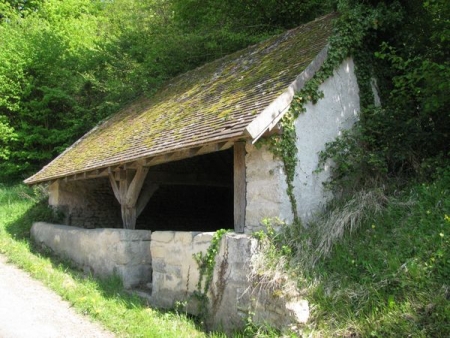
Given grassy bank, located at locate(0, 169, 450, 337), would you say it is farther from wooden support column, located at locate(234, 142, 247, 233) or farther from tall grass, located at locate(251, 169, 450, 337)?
wooden support column, located at locate(234, 142, 247, 233)

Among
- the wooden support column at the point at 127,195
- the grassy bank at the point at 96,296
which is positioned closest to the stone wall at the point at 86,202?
the grassy bank at the point at 96,296

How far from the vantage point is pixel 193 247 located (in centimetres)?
512

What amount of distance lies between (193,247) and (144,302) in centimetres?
118

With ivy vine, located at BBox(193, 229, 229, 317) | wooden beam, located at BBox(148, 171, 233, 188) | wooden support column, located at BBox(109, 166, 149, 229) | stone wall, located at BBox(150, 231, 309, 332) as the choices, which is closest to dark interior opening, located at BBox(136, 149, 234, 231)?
wooden beam, located at BBox(148, 171, 233, 188)

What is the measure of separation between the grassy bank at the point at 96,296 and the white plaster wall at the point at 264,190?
1.45m

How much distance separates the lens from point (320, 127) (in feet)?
18.4

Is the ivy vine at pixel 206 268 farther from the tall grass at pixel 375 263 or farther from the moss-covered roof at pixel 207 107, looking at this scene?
the moss-covered roof at pixel 207 107

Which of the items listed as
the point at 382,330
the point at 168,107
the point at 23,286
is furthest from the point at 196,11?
the point at 382,330

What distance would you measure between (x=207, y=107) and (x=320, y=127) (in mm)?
1856

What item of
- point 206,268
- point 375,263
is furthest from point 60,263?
point 375,263

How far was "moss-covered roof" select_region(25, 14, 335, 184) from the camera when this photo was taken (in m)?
5.29

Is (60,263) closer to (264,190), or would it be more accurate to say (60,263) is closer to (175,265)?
(175,265)

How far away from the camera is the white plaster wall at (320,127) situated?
5219 mm

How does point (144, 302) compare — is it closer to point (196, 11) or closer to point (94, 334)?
point (94, 334)
